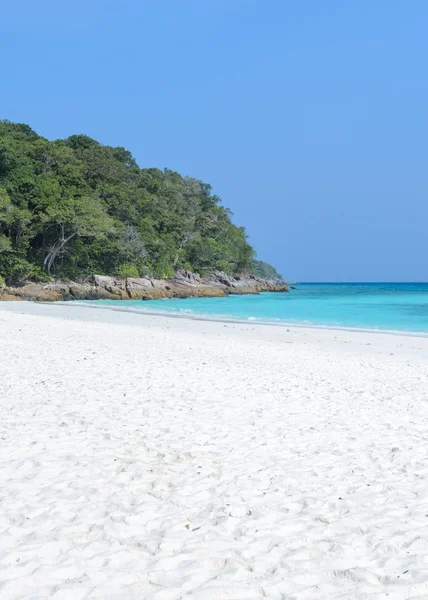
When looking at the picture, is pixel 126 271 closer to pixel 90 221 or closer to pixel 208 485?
pixel 90 221

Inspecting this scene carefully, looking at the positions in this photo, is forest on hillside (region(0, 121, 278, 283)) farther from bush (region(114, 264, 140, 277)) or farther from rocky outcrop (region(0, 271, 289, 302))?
rocky outcrop (region(0, 271, 289, 302))

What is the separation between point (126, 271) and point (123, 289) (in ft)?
15.2

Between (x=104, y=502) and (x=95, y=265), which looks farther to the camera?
(x=95, y=265)

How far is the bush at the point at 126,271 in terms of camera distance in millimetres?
51688

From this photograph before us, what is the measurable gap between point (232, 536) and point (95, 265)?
4906 cm

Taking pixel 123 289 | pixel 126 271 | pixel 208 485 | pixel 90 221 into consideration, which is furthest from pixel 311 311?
pixel 208 485

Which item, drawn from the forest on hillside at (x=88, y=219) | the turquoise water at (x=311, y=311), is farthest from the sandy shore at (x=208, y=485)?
the forest on hillside at (x=88, y=219)

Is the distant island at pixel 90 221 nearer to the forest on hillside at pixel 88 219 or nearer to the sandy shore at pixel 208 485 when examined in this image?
the forest on hillside at pixel 88 219

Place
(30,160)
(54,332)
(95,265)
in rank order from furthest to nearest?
(95,265), (30,160), (54,332)

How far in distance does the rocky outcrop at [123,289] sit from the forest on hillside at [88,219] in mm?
1787

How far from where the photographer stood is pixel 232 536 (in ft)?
11.5

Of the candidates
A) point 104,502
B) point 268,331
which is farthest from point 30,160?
point 104,502

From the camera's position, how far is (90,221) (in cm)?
4372

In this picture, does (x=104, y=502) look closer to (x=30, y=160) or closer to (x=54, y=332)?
(x=54, y=332)
